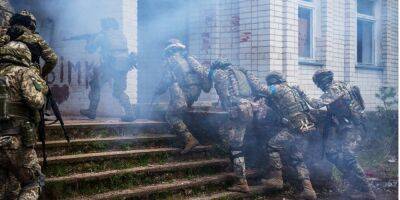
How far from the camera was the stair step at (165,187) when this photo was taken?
243 inches

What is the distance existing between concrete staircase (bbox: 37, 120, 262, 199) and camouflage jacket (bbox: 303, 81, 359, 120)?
1.67 m

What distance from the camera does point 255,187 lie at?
7617mm

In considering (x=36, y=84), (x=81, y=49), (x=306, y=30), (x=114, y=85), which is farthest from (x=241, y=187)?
(x=306, y=30)

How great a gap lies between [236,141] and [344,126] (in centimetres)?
194

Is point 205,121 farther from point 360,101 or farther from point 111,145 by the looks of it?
point 360,101

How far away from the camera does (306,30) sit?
35.6ft

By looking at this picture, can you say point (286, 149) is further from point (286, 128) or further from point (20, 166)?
point (20, 166)

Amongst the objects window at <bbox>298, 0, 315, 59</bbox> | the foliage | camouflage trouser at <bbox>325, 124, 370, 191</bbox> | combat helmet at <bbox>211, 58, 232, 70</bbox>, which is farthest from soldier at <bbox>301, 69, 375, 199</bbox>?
the foliage

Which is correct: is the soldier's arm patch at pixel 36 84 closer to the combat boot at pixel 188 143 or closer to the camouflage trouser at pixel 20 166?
the camouflage trouser at pixel 20 166

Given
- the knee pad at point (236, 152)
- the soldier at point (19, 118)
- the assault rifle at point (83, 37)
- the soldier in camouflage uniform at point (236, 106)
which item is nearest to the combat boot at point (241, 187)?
the soldier in camouflage uniform at point (236, 106)

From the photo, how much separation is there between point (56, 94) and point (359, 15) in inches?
309

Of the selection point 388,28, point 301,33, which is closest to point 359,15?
point 388,28

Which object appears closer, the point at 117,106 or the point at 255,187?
the point at 255,187

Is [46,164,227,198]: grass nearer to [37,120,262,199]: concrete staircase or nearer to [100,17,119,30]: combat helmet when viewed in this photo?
[37,120,262,199]: concrete staircase
